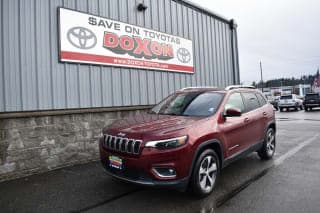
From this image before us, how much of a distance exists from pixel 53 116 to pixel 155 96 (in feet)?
12.0

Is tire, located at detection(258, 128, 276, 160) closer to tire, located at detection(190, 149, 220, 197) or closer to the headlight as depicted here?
tire, located at detection(190, 149, 220, 197)

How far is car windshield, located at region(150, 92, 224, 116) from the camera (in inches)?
186

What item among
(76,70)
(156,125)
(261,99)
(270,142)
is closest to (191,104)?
(156,125)

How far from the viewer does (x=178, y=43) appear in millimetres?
9812

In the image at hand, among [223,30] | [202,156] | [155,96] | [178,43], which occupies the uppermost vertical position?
[223,30]

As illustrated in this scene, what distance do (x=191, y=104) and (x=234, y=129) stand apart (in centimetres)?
91

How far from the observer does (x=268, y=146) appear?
6410mm

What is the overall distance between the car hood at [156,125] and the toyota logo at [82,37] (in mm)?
3296

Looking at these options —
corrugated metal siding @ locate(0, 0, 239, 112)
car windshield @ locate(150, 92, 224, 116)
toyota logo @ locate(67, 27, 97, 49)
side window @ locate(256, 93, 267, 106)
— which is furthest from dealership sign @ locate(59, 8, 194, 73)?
side window @ locate(256, 93, 267, 106)

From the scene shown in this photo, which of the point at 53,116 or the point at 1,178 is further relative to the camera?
the point at 53,116

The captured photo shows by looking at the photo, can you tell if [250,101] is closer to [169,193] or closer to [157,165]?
[169,193]

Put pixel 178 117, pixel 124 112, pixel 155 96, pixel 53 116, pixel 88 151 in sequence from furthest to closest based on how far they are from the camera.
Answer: pixel 155 96 < pixel 124 112 < pixel 88 151 < pixel 53 116 < pixel 178 117

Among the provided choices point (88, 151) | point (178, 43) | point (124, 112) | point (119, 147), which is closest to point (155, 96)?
point (124, 112)

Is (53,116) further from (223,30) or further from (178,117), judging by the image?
(223,30)
